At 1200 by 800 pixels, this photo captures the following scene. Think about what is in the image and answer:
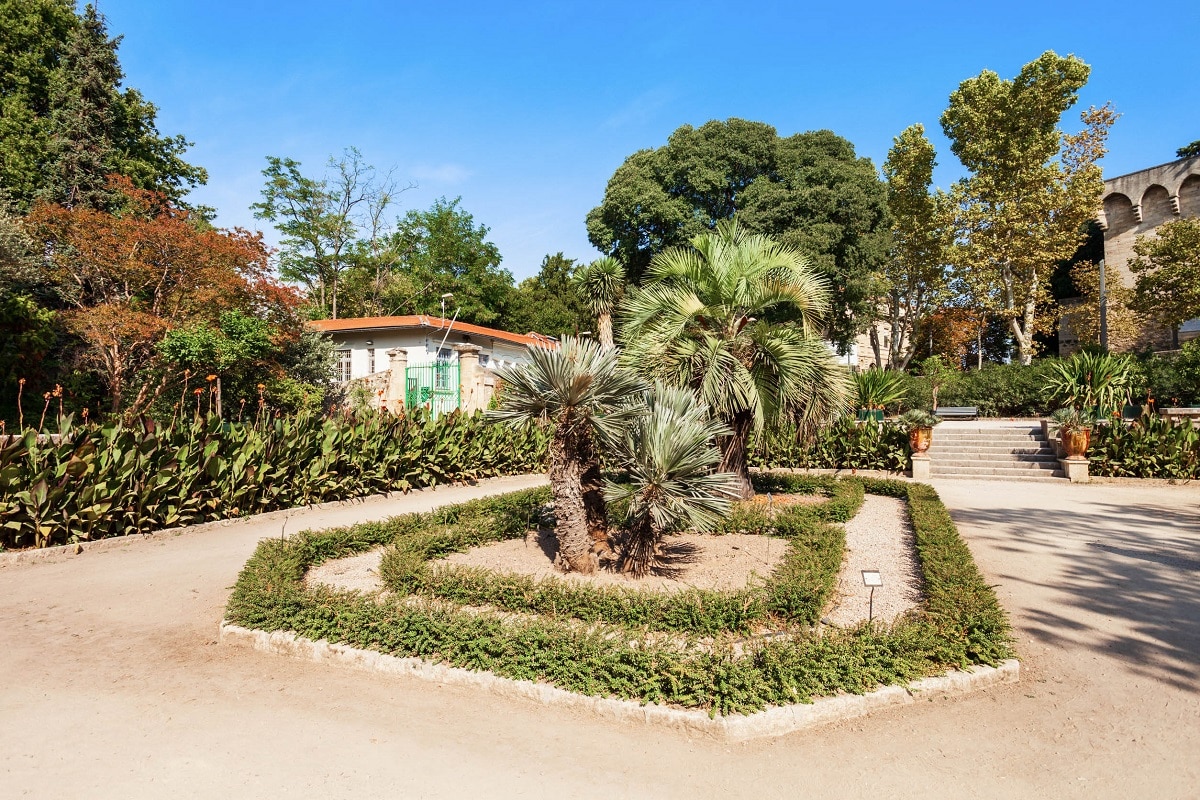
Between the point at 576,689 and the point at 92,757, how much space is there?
2304mm

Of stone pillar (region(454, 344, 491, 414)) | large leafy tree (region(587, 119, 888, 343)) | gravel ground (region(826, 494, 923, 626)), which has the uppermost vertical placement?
large leafy tree (region(587, 119, 888, 343))

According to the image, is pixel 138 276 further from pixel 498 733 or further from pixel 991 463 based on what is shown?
pixel 991 463

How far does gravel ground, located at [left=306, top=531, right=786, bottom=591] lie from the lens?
5.62 metres

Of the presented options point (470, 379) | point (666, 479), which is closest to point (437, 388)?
point (470, 379)

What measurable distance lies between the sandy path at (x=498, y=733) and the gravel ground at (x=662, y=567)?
1.33 m

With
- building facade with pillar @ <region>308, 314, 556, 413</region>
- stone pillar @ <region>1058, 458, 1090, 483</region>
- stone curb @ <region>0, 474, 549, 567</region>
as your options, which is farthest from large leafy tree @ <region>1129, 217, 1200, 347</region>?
stone curb @ <region>0, 474, 549, 567</region>

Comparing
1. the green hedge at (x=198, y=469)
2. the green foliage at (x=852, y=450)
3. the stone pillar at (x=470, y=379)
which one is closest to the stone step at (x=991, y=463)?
the green foliage at (x=852, y=450)

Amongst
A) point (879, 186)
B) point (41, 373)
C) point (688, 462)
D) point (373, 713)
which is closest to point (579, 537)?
point (688, 462)

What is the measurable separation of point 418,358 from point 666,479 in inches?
910

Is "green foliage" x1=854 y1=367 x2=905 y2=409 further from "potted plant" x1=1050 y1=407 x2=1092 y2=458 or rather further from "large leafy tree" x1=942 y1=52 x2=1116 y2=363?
"large leafy tree" x1=942 y1=52 x2=1116 y2=363

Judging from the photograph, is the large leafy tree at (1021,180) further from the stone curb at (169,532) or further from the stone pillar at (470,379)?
the stone curb at (169,532)

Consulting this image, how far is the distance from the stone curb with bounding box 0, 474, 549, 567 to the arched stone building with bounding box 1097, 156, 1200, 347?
126 ft

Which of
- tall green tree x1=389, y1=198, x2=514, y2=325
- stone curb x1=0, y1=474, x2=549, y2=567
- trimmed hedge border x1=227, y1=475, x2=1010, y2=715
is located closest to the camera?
trimmed hedge border x1=227, y1=475, x2=1010, y2=715

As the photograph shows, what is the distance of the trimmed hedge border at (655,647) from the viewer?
11.2ft
